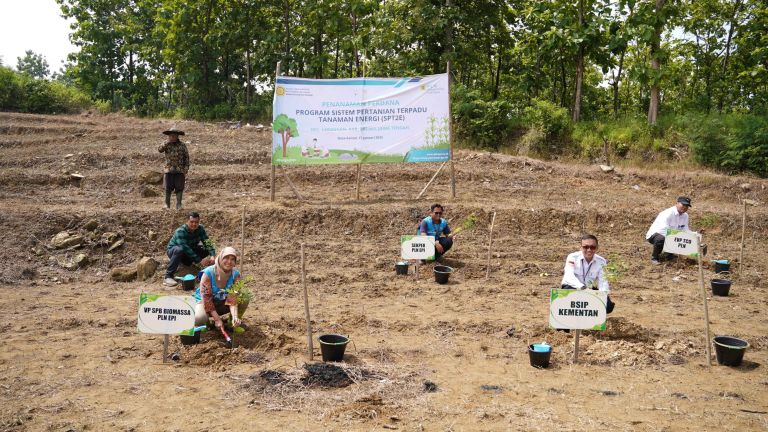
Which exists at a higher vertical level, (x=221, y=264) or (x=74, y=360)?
(x=221, y=264)

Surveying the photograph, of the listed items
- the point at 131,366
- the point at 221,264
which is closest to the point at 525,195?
the point at 221,264

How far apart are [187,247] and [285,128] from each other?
4.17m

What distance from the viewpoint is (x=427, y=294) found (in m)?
8.59

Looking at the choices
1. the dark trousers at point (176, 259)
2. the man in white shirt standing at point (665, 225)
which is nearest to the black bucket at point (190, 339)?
the dark trousers at point (176, 259)

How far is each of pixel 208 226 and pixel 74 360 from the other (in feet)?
19.5

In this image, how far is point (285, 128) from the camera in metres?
12.5

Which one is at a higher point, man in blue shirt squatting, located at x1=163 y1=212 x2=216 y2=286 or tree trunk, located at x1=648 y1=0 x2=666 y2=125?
tree trunk, located at x1=648 y1=0 x2=666 y2=125

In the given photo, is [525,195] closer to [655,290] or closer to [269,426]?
[655,290]

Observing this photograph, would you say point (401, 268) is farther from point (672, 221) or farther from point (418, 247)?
point (672, 221)

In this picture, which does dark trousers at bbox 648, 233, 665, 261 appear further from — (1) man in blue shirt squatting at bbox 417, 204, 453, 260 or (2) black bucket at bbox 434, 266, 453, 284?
(2) black bucket at bbox 434, 266, 453, 284

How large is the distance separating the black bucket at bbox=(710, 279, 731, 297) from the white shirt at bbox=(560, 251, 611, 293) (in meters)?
2.91

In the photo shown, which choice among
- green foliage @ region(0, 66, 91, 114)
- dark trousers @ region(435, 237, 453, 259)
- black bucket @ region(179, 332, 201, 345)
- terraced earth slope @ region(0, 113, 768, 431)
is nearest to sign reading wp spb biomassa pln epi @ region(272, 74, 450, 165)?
terraced earth slope @ region(0, 113, 768, 431)

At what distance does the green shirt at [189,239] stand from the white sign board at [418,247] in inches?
113

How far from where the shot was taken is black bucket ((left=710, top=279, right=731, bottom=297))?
8.60 m
